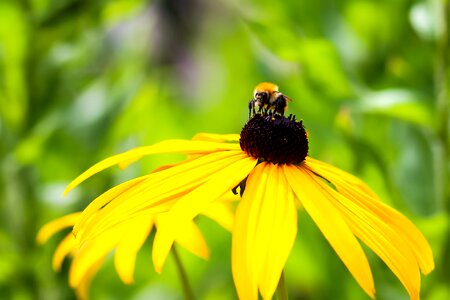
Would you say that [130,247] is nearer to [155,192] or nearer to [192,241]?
[192,241]

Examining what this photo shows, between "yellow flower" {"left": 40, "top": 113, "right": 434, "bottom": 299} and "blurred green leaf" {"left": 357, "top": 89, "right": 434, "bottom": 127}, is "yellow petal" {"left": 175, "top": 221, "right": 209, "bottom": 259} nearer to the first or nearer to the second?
"yellow flower" {"left": 40, "top": 113, "right": 434, "bottom": 299}

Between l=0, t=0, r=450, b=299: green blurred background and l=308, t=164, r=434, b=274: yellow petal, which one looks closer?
l=308, t=164, r=434, b=274: yellow petal

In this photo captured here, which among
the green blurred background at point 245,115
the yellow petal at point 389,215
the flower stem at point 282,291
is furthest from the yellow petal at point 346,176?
the green blurred background at point 245,115

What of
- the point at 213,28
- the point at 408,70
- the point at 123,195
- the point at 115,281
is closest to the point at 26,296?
the point at 115,281

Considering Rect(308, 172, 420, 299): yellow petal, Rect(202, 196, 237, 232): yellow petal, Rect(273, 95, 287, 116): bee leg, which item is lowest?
Rect(308, 172, 420, 299): yellow petal

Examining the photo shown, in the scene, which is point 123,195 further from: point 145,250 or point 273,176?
point 145,250

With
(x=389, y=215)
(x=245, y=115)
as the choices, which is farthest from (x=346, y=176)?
(x=245, y=115)

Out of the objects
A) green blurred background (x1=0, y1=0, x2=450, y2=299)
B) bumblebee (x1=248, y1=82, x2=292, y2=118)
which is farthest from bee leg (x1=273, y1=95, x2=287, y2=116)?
green blurred background (x1=0, y1=0, x2=450, y2=299)
